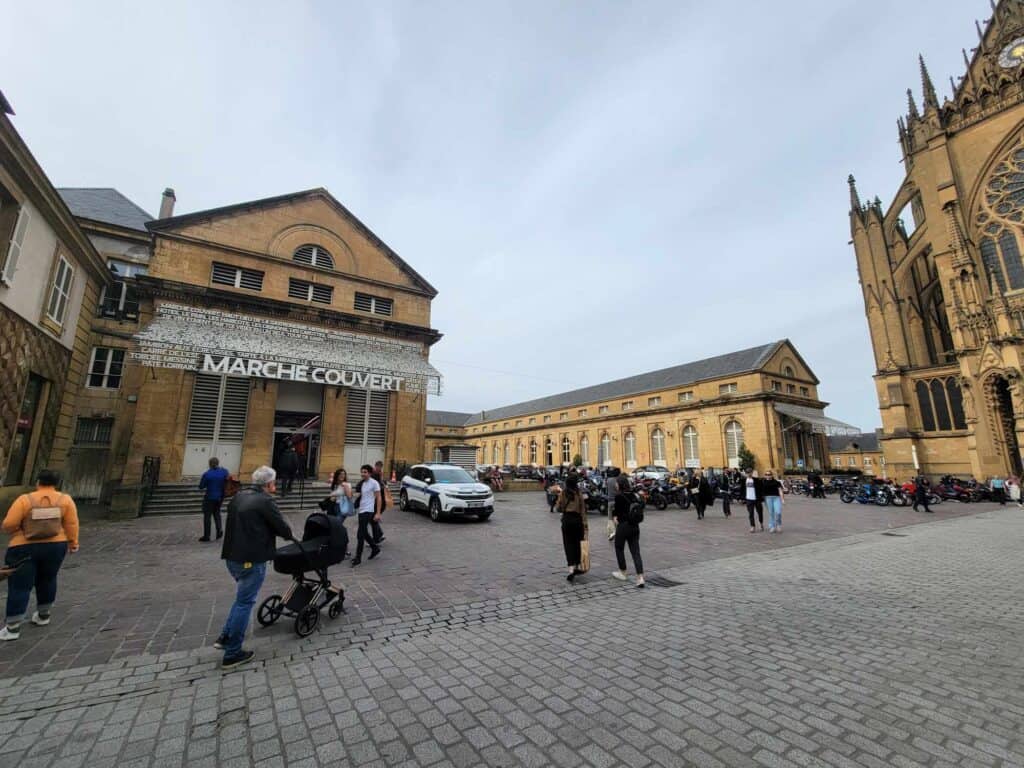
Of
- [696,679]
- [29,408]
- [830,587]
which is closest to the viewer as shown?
[696,679]

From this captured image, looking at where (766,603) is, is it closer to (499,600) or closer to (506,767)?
(499,600)

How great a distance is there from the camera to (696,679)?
362cm

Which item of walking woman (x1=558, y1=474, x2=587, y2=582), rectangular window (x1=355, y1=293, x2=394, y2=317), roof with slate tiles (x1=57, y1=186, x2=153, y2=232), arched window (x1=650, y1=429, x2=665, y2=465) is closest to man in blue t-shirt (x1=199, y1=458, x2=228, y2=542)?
walking woman (x1=558, y1=474, x2=587, y2=582)

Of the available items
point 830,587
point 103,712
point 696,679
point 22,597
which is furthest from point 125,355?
point 830,587

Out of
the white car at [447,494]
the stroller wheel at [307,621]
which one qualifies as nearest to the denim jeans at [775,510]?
the white car at [447,494]

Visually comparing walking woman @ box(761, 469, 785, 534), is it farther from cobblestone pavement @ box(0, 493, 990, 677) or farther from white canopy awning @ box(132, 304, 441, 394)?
white canopy awning @ box(132, 304, 441, 394)

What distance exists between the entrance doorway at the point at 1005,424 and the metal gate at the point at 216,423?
41964 mm

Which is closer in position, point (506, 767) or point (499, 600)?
point (506, 767)

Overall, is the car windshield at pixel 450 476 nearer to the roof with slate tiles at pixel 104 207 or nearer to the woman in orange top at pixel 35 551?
the woman in orange top at pixel 35 551

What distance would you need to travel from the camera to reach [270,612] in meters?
4.79

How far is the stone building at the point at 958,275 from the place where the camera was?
26609 mm

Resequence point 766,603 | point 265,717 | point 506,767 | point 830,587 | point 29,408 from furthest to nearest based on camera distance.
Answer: point 29,408 < point 830,587 < point 766,603 < point 265,717 < point 506,767

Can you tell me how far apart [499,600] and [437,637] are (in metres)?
1.48

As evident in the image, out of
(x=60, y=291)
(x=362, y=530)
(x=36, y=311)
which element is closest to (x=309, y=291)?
(x=60, y=291)
